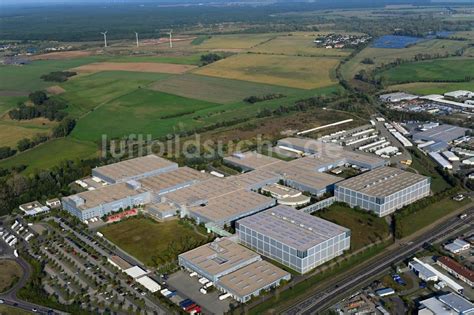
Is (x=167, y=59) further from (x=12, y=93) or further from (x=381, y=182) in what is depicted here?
(x=381, y=182)

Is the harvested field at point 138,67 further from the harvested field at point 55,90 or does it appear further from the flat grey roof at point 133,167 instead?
the flat grey roof at point 133,167

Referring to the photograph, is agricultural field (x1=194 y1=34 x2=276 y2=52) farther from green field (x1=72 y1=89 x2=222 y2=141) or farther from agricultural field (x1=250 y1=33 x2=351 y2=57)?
green field (x1=72 y1=89 x2=222 y2=141)

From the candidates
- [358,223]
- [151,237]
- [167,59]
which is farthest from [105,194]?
[167,59]

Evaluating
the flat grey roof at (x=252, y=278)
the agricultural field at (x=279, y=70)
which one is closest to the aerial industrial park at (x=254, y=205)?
the flat grey roof at (x=252, y=278)

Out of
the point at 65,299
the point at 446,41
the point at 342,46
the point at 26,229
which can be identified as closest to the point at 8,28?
the point at 342,46

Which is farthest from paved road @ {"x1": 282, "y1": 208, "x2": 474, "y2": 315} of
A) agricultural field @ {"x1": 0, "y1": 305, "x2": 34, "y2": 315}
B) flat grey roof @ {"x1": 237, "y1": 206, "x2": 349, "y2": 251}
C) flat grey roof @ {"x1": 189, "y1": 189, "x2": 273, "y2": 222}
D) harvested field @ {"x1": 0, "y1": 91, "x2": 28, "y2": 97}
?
harvested field @ {"x1": 0, "y1": 91, "x2": 28, "y2": 97}

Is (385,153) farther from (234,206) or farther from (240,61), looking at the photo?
(240,61)

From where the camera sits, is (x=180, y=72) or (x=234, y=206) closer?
(x=234, y=206)
